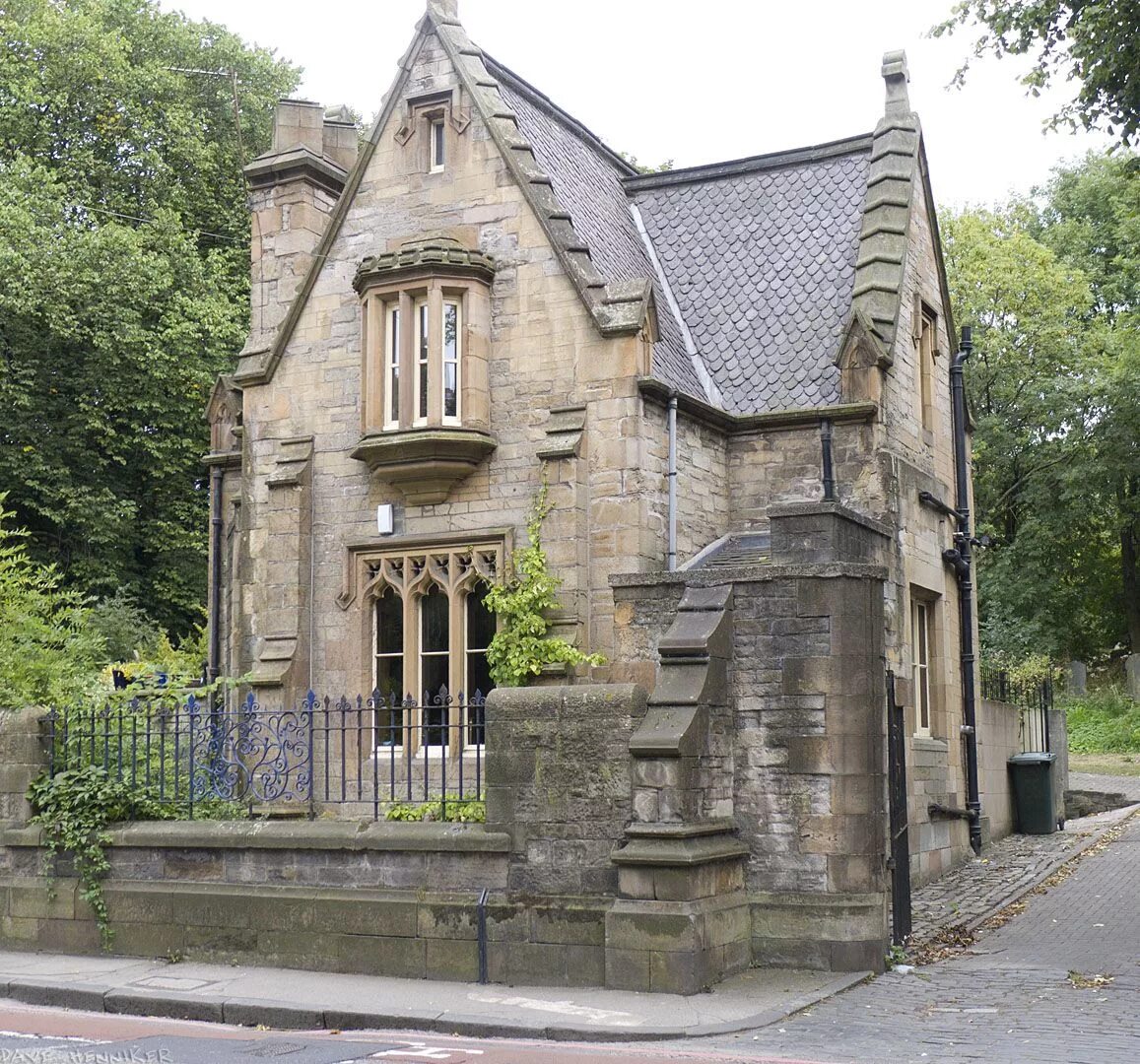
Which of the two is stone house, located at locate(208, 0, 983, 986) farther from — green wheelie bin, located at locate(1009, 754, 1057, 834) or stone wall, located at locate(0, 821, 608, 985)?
green wheelie bin, located at locate(1009, 754, 1057, 834)

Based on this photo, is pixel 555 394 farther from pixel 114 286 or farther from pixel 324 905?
pixel 114 286

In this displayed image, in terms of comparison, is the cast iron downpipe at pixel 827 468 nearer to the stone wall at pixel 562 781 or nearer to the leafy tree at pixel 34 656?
the stone wall at pixel 562 781

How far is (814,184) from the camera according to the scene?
66.6ft

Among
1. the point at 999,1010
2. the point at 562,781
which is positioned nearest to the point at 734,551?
the point at 562,781

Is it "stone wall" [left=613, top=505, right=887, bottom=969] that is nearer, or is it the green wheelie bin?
"stone wall" [left=613, top=505, right=887, bottom=969]

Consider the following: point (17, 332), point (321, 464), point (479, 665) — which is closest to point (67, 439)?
point (17, 332)

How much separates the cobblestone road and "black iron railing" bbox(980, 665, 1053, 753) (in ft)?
29.8

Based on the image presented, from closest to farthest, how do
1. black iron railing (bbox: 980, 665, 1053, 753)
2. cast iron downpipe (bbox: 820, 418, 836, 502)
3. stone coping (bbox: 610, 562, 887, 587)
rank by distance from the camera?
stone coping (bbox: 610, 562, 887, 587) → cast iron downpipe (bbox: 820, 418, 836, 502) → black iron railing (bbox: 980, 665, 1053, 753)

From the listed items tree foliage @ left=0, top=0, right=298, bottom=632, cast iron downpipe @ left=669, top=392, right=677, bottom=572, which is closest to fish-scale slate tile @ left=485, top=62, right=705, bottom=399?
cast iron downpipe @ left=669, top=392, right=677, bottom=572

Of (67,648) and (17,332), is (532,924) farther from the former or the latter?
(17,332)

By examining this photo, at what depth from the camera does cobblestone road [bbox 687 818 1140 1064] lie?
877 cm

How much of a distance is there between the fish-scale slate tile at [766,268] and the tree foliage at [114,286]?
13716 mm

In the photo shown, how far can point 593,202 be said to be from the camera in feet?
63.8

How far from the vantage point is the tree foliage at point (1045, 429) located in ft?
126
